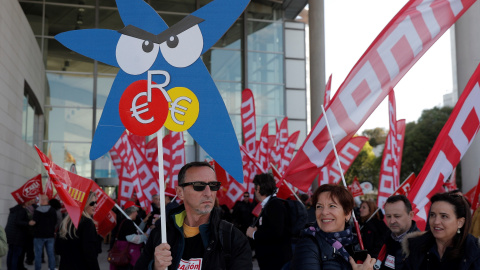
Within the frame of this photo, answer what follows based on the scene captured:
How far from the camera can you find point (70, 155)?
24422mm

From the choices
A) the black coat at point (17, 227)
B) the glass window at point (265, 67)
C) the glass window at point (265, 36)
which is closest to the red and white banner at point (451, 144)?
the black coat at point (17, 227)

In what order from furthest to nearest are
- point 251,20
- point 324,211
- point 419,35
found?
1. point 251,20
2. point 419,35
3. point 324,211

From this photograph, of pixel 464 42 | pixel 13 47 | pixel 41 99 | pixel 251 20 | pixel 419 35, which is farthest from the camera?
pixel 251 20

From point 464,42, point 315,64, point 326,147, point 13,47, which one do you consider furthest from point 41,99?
point 326,147

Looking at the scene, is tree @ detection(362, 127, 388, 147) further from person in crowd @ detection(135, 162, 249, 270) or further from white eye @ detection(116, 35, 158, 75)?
person in crowd @ detection(135, 162, 249, 270)

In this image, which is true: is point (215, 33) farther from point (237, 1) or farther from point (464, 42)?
point (464, 42)

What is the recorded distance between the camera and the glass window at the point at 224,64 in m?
26.8

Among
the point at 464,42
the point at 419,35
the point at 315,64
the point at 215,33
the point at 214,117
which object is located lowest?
the point at 214,117

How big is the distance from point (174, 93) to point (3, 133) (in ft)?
41.5

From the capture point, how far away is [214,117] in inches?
139

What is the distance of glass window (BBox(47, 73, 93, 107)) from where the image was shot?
81.4 ft

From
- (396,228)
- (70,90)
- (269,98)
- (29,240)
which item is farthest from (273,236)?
(269,98)

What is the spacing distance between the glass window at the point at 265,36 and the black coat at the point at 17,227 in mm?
17816

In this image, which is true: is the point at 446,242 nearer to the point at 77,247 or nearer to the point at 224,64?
the point at 77,247
